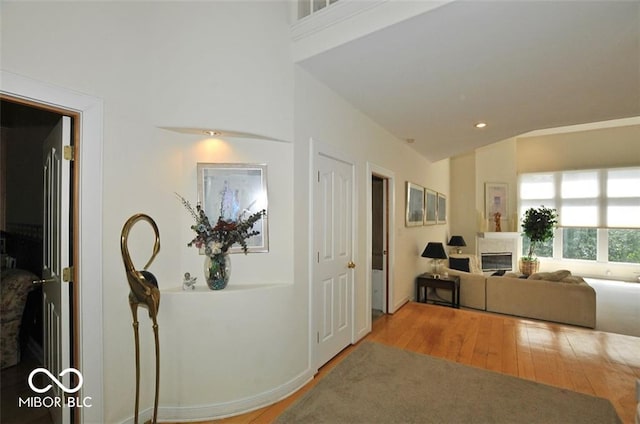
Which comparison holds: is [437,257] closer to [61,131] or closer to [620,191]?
[61,131]

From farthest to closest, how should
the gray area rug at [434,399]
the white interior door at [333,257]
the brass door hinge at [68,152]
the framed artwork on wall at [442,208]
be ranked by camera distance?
the framed artwork on wall at [442,208], the white interior door at [333,257], the gray area rug at [434,399], the brass door hinge at [68,152]

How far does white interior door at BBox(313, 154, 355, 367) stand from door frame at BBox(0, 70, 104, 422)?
1.60m

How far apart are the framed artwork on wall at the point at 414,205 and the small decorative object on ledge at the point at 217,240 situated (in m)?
3.25

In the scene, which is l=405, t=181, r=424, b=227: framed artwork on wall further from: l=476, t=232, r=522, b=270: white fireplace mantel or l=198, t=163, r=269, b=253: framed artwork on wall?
l=476, t=232, r=522, b=270: white fireplace mantel

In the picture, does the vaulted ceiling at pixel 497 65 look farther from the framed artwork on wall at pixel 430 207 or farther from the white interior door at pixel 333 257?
the framed artwork on wall at pixel 430 207

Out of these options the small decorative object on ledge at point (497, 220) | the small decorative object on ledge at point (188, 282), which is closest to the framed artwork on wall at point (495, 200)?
the small decorative object on ledge at point (497, 220)

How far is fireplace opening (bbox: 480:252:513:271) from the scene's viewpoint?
789 cm

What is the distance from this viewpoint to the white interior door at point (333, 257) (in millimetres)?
2740

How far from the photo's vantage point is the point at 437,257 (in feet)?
16.6

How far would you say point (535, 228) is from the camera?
773 centimetres

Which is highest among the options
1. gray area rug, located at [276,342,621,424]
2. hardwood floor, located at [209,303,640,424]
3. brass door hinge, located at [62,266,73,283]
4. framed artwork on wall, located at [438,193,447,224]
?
framed artwork on wall, located at [438,193,447,224]

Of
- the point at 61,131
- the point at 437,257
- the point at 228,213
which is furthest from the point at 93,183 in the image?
the point at 437,257

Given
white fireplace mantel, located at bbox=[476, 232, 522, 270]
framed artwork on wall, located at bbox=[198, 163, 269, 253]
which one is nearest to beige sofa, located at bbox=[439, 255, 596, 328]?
white fireplace mantel, located at bbox=[476, 232, 522, 270]

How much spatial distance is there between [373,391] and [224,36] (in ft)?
9.98
